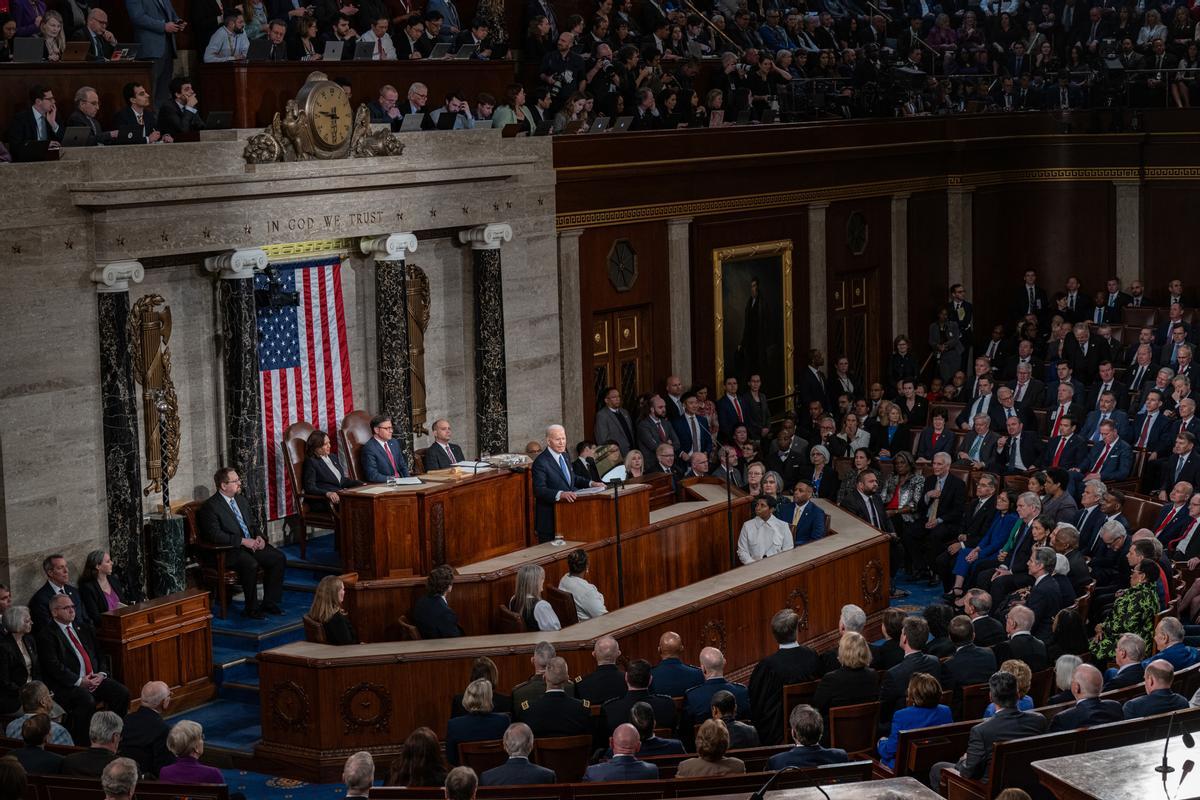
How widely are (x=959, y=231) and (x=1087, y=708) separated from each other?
48.6ft

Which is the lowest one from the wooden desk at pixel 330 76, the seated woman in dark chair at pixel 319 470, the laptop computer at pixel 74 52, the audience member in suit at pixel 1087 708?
the audience member in suit at pixel 1087 708

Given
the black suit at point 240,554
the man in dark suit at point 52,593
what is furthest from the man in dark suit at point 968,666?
the man in dark suit at point 52,593

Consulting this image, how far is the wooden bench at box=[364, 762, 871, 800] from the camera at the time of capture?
8.12 metres

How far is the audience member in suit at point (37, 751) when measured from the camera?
29.7 ft

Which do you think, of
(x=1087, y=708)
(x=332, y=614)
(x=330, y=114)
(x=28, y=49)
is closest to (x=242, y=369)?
(x=330, y=114)

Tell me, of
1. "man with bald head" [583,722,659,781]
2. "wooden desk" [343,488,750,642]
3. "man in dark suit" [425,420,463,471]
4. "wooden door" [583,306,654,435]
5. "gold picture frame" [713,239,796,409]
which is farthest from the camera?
"gold picture frame" [713,239,796,409]

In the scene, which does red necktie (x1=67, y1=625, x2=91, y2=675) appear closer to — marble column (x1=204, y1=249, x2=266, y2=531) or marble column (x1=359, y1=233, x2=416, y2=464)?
marble column (x1=204, y1=249, x2=266, y2=531)

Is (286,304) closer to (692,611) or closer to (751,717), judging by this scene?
(692,611)

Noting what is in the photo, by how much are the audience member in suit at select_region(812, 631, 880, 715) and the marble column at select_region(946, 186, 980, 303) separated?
13802mm

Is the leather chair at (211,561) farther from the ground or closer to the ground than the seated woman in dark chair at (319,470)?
closer to the ground

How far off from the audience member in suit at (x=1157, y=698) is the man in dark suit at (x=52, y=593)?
6.77 m

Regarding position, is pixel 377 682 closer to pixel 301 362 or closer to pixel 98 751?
pixel 98 751

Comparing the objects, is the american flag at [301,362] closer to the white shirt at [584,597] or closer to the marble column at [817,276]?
the white shirt at [584,597]

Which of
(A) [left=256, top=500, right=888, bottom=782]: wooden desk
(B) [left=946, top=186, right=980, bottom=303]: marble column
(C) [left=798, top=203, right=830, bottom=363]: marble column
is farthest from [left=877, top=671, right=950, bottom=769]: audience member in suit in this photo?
(B) [left=946, top=186, right=980, bottom=303]: marble column
